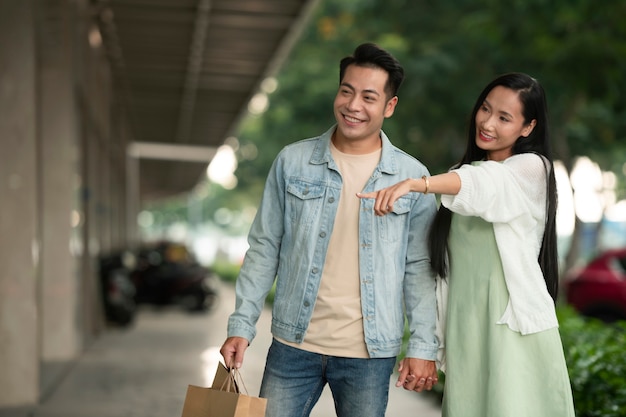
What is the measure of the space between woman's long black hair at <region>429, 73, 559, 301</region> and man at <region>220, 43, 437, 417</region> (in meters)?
0.07

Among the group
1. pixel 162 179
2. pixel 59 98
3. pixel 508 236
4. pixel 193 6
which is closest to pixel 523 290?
pixel 508 236

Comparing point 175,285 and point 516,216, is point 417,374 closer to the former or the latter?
point 516,216

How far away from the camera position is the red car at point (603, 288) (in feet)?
48.0

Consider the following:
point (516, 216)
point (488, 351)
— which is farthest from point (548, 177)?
point (488, 351)

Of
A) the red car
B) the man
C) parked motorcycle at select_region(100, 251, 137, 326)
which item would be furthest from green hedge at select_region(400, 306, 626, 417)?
parked motorcycle at select_region(100, 251, 137, 326)

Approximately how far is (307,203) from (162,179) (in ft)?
156

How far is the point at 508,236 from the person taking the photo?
3361 mm

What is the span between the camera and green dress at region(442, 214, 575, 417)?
330cm

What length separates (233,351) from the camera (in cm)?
355

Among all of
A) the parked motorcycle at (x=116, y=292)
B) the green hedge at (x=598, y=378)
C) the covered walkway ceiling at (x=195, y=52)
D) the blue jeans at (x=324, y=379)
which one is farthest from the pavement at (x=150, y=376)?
the covered walkway ceiling at (x=195, y=52)

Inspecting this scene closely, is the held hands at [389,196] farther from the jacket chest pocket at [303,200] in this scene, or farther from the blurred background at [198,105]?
the blurred background at [198,105]

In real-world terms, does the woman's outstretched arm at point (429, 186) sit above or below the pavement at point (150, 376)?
above

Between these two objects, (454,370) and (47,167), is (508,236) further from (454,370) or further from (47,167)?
(47,167)

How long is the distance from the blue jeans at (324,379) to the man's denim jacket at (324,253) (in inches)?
2.8
